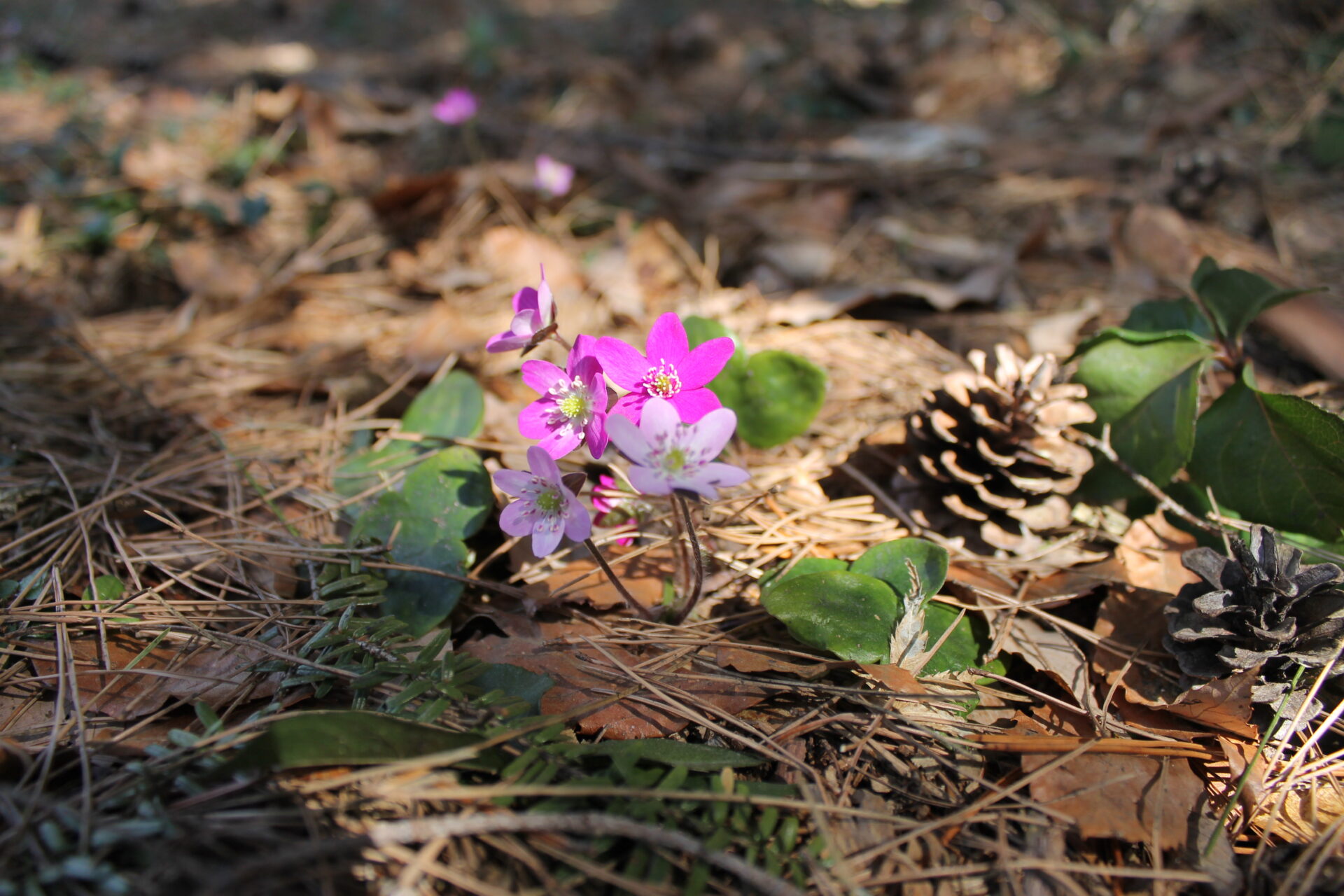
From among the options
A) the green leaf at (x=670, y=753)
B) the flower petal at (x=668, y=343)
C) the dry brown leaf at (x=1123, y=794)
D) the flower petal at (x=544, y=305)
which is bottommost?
the dry brown leaf at (x=1123, y=794)

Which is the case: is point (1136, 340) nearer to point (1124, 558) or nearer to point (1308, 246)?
point (1124, 558)

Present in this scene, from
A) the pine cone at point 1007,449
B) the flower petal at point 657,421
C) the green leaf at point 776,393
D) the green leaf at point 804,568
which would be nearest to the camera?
the flower petal at point 657,421

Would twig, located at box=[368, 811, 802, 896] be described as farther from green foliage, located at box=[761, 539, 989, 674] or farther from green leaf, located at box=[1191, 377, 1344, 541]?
green leaf, located at box=[1191, 377, 1344, 541]

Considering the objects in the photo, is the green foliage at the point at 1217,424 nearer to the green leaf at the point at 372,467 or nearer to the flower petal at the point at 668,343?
the flower petal at the point at 668,343

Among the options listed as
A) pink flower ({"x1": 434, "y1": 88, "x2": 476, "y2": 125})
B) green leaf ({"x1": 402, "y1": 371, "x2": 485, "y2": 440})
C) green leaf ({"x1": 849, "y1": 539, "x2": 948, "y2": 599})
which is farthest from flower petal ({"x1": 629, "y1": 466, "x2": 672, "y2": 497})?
pink flower ({"x1": 434, "y1": 88, "x2": 476, "y2": 125})

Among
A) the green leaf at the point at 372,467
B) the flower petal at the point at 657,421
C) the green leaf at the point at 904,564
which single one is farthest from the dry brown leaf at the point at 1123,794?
the green leaf at the point at 372,467

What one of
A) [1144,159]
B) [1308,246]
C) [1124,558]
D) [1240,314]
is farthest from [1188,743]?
Result: [1144,159]

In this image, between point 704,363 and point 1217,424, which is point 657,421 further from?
point 1217,424
